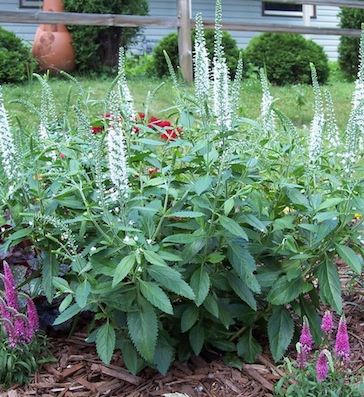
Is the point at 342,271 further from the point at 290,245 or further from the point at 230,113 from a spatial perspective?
the point at 230,113

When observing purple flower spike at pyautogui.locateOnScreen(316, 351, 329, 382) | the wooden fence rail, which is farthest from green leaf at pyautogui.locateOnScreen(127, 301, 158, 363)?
the wooden fence rail

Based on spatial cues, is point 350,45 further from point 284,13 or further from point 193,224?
point 193,224

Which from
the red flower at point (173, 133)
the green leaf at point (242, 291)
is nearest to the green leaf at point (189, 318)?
the green leaf at point (242, 291)

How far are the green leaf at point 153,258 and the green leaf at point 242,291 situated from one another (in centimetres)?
42

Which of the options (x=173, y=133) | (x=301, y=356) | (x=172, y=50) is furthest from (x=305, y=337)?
(x=172, y=50)

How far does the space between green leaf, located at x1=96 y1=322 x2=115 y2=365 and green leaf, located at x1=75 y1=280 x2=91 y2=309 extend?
0.19 meters

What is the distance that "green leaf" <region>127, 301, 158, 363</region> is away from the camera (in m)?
2.23

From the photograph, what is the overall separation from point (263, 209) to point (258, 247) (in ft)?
0.50

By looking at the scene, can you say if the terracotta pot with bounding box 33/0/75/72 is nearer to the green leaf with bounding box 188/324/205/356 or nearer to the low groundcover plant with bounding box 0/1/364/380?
the low groundcover plant with bounding box 0/1/364/380

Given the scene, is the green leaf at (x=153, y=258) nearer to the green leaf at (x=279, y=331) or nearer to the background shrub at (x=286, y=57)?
the green leaf at (x=279, y=331)

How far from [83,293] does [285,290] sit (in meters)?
0.77

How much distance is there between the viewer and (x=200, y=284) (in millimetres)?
2320

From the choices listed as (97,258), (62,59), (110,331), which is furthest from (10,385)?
(62,59)

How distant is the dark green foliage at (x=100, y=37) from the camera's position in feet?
37.5
